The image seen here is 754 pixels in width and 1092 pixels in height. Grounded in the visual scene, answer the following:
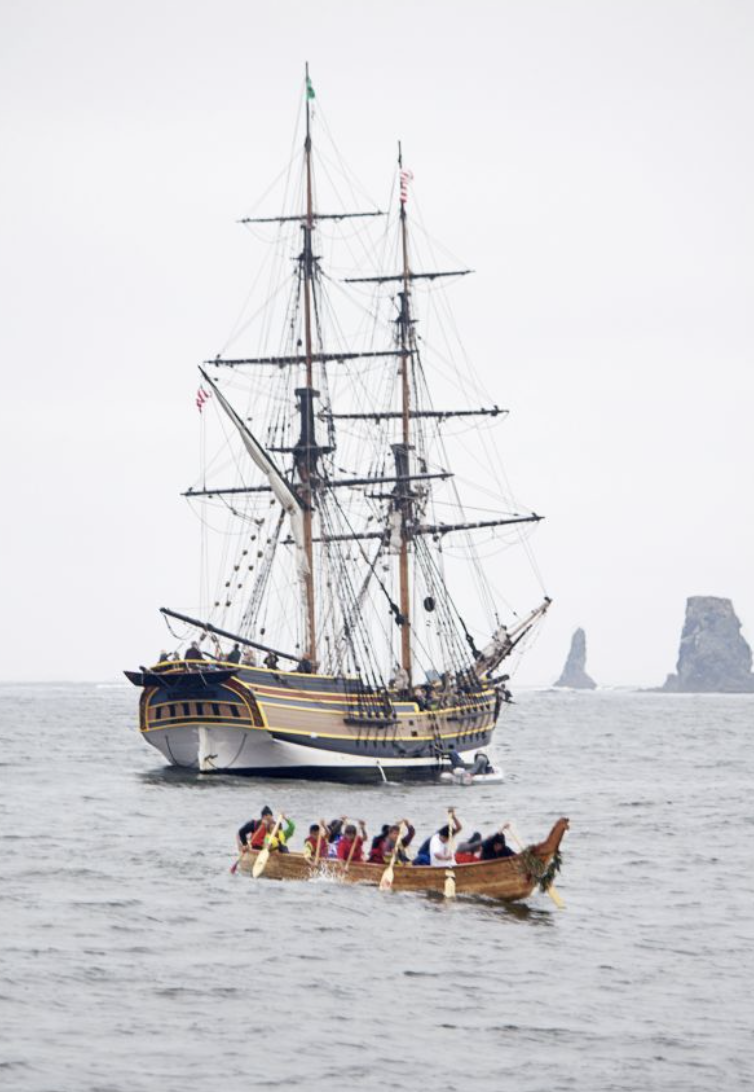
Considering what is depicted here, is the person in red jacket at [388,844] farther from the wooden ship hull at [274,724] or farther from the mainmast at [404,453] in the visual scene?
the mainmast at [404,453]

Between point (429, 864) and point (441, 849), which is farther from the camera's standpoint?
point (429, 864)

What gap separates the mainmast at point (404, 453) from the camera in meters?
92.4

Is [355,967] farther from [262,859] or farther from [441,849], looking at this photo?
[262,859]

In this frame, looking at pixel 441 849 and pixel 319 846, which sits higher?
pixel 441 849

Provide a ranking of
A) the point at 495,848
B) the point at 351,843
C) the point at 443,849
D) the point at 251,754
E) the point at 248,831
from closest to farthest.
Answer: the point at 495,848 < the point at 443,849 < the point at 351,843 < the point at 248,831 < the point at 251,754

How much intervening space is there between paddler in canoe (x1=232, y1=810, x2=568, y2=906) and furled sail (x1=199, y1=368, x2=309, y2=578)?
35531 mm

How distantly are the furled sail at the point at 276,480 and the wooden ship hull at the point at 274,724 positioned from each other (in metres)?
8.07

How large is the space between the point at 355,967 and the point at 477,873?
736 cm

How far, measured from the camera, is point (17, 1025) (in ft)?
97.3

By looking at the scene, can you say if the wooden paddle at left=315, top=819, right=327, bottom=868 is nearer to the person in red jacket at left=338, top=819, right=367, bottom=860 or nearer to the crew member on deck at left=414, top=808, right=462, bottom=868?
the person in red jacket at left=338, top=819, right=367, bottom=860

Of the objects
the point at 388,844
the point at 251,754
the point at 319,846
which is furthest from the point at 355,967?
the point at 251,754

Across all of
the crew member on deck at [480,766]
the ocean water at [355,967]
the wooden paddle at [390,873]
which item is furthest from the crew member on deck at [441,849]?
the crew member on deck at [480,766]

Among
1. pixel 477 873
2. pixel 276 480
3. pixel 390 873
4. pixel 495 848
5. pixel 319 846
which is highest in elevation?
pixel 276 480

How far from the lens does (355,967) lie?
3488cm
